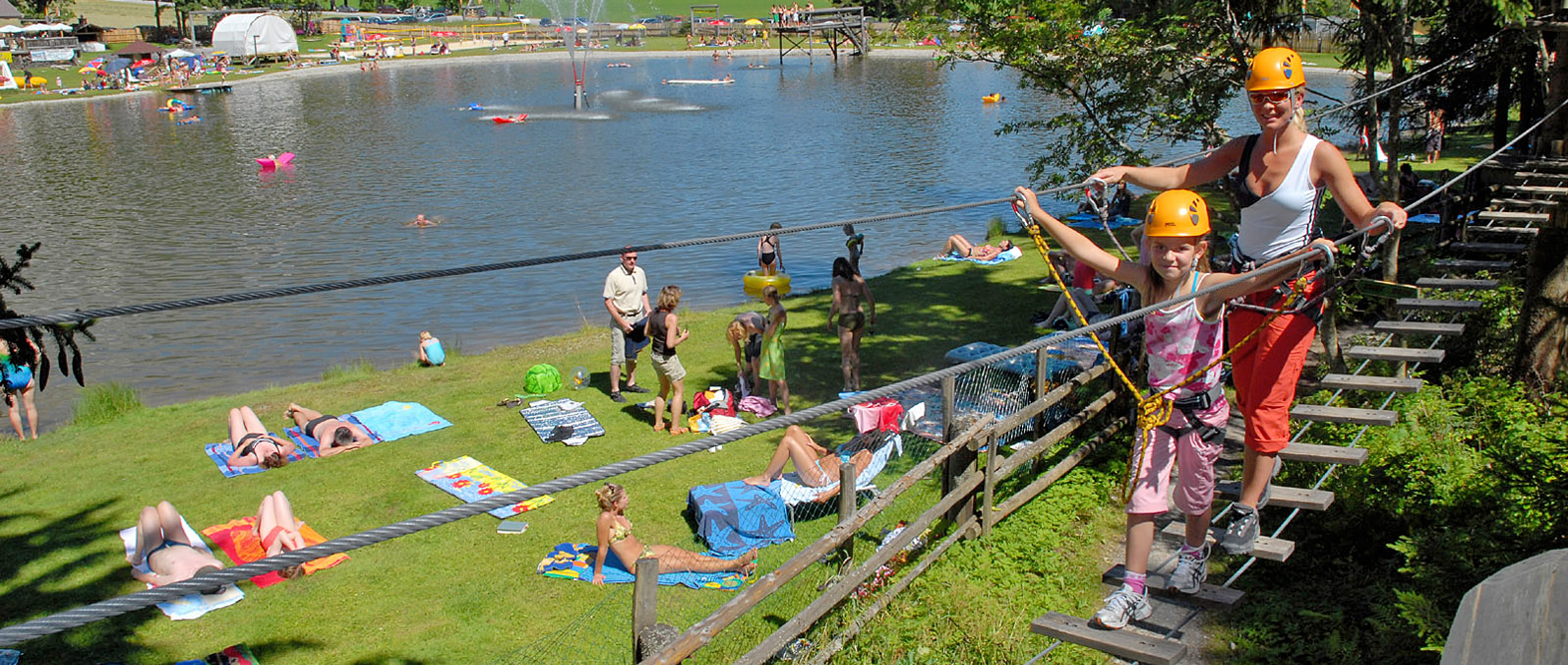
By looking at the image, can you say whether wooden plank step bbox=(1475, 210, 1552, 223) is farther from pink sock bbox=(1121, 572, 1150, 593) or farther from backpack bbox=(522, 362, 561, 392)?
backpack bbox=(522, 362, 561, 392)

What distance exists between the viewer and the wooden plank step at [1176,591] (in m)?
5.02

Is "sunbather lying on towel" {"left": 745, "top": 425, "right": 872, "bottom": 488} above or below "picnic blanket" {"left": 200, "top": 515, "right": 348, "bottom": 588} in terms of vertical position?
above

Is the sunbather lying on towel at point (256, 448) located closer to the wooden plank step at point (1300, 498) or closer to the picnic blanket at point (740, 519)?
the picnic blanket at point (740, 519)

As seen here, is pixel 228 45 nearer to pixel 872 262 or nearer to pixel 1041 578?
pixel 872 262

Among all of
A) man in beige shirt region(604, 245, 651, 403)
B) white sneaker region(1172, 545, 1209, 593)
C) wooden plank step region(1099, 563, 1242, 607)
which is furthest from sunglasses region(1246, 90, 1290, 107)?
man in beige shirt region(604, 245, 651, 403)

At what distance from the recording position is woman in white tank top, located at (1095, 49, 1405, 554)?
4.83 metres

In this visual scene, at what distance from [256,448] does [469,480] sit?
2.46 metres

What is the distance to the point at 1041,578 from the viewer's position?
23.8ft

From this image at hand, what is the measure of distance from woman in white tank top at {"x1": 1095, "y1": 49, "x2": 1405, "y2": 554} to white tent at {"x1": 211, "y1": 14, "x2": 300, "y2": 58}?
86.2 meters

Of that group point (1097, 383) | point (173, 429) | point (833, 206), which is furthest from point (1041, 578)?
point (833, 206)

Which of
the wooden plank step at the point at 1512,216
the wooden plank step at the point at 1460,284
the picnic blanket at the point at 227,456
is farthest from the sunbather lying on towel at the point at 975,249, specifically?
the picnic blanket at the point at 227,456

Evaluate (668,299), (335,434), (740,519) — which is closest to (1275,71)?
(740,519)

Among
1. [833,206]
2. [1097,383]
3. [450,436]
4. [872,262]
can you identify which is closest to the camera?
[1097,383]

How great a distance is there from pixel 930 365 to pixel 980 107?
3998cm
